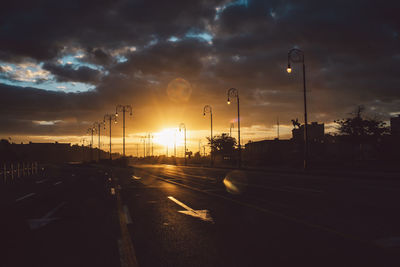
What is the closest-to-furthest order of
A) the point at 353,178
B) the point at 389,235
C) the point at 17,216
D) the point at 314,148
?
1. the point at 389,235
2. the point at 17,216
3. the point at 353,178
4. the point at 314,148

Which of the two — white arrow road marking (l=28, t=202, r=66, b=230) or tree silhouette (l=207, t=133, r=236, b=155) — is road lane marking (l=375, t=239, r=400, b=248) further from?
tree silhouette (l=207, t=133, r=236, b=155)

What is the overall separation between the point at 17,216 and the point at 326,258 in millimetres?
8292

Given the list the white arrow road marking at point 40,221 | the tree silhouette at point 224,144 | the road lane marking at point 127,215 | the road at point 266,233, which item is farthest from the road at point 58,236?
the tree silhouette at point 224,144

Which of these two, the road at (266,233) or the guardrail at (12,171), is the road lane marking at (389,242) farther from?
the guardrail at (12,171)

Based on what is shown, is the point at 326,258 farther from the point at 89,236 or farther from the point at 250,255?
the point at 89,236

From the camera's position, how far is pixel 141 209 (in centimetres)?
1065

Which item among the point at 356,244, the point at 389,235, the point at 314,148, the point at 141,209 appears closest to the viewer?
the point at 356,244

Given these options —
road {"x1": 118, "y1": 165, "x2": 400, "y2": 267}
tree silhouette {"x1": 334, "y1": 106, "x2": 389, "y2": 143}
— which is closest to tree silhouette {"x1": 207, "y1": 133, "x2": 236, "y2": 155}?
tree silhouette {"x1": 334, "y1": 106, "x2": 389, "y2": 143}

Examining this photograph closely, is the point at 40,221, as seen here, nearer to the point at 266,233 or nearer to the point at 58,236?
the point at 58,236

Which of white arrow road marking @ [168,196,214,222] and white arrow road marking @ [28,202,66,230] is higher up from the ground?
white arrow road marking @ [168,196,214,222]

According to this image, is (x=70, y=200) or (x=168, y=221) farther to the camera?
(x=70, y=200)

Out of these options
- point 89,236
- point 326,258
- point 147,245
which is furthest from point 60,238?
point 326,258

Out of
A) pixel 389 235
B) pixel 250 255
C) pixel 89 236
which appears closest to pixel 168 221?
pixel 89 236

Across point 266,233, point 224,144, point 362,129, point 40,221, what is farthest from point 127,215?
point 224,144
